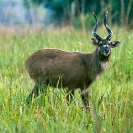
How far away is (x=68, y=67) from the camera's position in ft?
23.8

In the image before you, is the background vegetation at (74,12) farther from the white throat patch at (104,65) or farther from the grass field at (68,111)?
the grass field at (68,111)

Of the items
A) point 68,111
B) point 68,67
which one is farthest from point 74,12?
point 68,111

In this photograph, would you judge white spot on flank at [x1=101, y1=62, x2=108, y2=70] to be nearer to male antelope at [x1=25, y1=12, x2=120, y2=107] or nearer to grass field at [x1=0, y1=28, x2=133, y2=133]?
Result: male antelope at [x1=25, y1=12, x2=120, y2=107]

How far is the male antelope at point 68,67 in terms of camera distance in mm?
7137

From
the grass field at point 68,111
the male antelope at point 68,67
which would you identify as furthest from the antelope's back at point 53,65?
the grass field at point 68,111

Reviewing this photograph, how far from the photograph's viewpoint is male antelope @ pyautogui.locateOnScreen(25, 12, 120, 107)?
7137 millimetres

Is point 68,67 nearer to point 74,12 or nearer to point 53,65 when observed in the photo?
point 53,65

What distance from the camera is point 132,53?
848 cm

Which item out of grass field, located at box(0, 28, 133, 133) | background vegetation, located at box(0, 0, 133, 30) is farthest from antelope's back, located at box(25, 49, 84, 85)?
background vegetation, located at box(0, 0, 133, 30)

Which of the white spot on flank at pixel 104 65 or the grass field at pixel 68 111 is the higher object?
the white spot on flank at pixel 104 65

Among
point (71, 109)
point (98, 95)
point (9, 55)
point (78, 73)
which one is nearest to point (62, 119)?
point (71, 109)

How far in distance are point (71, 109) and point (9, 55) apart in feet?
15.4

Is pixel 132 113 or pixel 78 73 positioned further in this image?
pixel 78 73

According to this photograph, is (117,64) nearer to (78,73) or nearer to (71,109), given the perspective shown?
(78,73)
